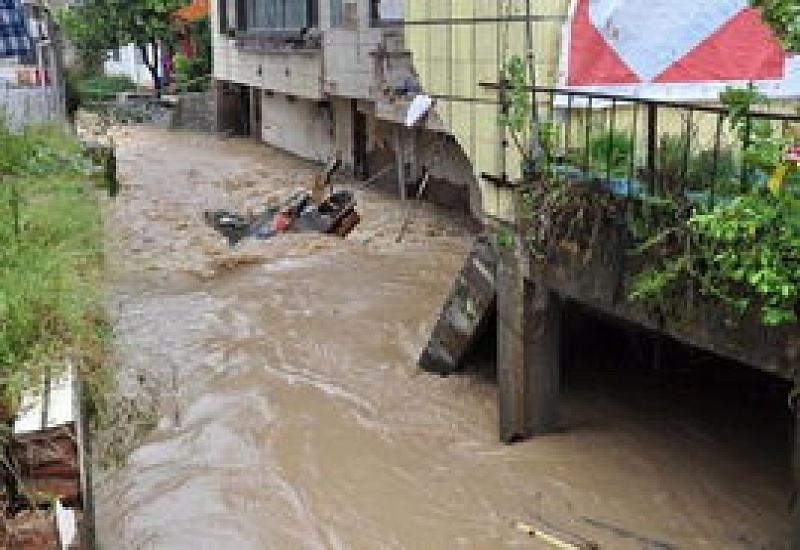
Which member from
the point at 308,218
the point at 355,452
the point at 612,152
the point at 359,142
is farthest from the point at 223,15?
the point at 612,152

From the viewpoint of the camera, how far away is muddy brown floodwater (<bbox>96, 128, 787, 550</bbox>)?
6195 millimetres

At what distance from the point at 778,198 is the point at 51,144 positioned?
9.55m

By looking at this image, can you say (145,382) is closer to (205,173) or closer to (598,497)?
(598,497)

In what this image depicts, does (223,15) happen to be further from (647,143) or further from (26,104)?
(647,143)

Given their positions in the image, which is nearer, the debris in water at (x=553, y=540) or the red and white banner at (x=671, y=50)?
the red and white banner at (x=671, y=50)

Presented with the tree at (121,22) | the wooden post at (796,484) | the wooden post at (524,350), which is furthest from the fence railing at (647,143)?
the tree at (121,22)

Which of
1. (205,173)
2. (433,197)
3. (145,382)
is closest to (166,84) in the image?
(205,173)

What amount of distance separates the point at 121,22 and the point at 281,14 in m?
12.6

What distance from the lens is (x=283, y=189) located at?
19.9 metres

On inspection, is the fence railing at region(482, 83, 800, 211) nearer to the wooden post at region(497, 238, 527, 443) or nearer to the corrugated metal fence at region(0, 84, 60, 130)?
the wooden post at region(497, 238, 527, 443)

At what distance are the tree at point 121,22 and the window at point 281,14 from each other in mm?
9146

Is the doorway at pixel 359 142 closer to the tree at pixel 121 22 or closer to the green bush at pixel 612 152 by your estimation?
the green bush at pixel 612 152

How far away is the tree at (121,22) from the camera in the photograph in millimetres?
31672

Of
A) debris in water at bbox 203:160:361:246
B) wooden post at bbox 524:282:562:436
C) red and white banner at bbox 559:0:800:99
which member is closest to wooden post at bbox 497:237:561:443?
wooden post at bbox 524:282:562:436
